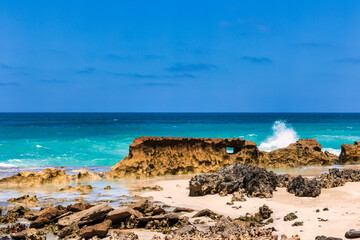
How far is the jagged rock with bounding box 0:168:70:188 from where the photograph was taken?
1365 cm

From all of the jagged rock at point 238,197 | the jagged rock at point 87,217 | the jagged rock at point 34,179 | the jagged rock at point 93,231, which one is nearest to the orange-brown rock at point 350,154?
the jagged rock at point 238,197

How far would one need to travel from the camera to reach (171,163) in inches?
659

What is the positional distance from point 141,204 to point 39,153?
19.9 meters

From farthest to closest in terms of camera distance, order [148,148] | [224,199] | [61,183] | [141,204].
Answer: [148,148] → [61,183] → [224,199] → [141,204]

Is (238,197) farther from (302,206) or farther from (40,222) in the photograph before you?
(40,222)

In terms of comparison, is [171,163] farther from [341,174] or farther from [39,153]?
[39,153]

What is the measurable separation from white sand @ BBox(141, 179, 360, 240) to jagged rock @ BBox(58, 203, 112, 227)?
2.63m

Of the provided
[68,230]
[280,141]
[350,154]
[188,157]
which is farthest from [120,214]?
[280,141]

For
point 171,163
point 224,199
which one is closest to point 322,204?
point 224,199

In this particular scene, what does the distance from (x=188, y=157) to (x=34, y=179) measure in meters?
6.61

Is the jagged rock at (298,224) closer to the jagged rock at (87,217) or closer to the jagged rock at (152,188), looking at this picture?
the jagged rock at (87,217)

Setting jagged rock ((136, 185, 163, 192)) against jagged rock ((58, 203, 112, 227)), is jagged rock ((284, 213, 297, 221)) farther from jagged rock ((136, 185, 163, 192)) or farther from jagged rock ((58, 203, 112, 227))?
→ jagged rock ((136, 185, 163, 192))

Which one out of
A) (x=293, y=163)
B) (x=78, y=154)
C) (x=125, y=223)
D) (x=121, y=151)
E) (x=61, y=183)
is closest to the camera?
(x=125, y=223)

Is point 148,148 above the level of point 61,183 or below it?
above
